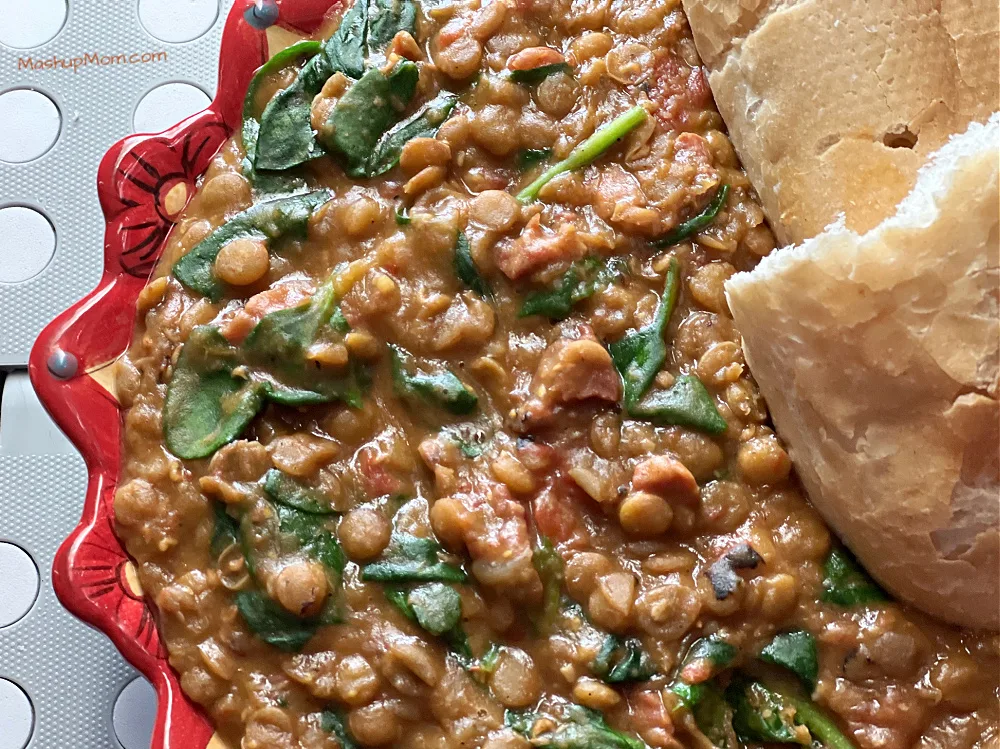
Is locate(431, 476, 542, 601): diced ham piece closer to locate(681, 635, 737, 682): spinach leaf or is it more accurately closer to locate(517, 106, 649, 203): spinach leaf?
locate(681, 635, 737, 682): spinach leaf

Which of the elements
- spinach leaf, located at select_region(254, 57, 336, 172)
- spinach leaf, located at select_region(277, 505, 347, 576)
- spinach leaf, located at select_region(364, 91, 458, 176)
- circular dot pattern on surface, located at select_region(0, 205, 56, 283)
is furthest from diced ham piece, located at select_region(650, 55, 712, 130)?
circular dot pattern on surface, located at select_region(0, 205, 56, 283)

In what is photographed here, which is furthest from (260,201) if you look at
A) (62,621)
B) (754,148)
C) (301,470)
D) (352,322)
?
(62,621)

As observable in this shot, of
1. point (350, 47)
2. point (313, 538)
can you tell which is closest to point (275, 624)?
point (313, 538)

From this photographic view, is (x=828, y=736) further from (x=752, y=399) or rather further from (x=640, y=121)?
(x=640, y=121)

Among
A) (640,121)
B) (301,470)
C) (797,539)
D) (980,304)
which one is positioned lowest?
(797,539)

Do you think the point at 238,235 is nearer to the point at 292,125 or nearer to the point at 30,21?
the point at 292,125

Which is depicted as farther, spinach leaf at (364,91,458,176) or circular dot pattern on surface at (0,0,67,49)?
circular dot pattern on surface at (0,0,67,49)
